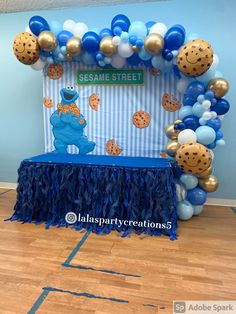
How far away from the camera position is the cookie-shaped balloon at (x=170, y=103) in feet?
8.71

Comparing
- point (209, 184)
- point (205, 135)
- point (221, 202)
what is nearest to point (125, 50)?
point (205, 135)

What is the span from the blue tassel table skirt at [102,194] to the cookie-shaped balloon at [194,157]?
0.48 ft

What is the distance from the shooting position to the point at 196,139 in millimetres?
2197

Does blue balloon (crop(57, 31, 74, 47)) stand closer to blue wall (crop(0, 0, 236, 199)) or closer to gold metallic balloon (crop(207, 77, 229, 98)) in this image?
blue wall (crop(0, 0, 236, 199))

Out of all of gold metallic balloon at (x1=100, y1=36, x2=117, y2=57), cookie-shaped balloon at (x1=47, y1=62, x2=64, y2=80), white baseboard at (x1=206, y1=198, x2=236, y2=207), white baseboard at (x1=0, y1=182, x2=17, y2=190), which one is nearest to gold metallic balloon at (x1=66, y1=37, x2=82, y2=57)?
gold metallic balloon at (x1=100, y1=36, x2=117, y2=57)

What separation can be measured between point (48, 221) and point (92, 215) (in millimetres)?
473

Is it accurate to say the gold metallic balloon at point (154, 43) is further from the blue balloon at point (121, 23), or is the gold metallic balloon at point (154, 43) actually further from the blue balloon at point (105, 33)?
the blue balloon at point (105, 33)

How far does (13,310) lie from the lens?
1282 mm

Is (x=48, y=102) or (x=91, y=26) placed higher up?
(x=91, y=26)

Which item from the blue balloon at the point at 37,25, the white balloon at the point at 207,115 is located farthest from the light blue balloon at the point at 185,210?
the blue balloon at the point at 37,25

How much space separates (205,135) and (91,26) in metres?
1.97

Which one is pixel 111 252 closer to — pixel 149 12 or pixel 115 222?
pixel 115 222

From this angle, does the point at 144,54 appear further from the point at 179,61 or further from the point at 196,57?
the point at 196,57

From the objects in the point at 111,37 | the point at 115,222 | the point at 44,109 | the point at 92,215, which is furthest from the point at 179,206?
the point at 44,109
